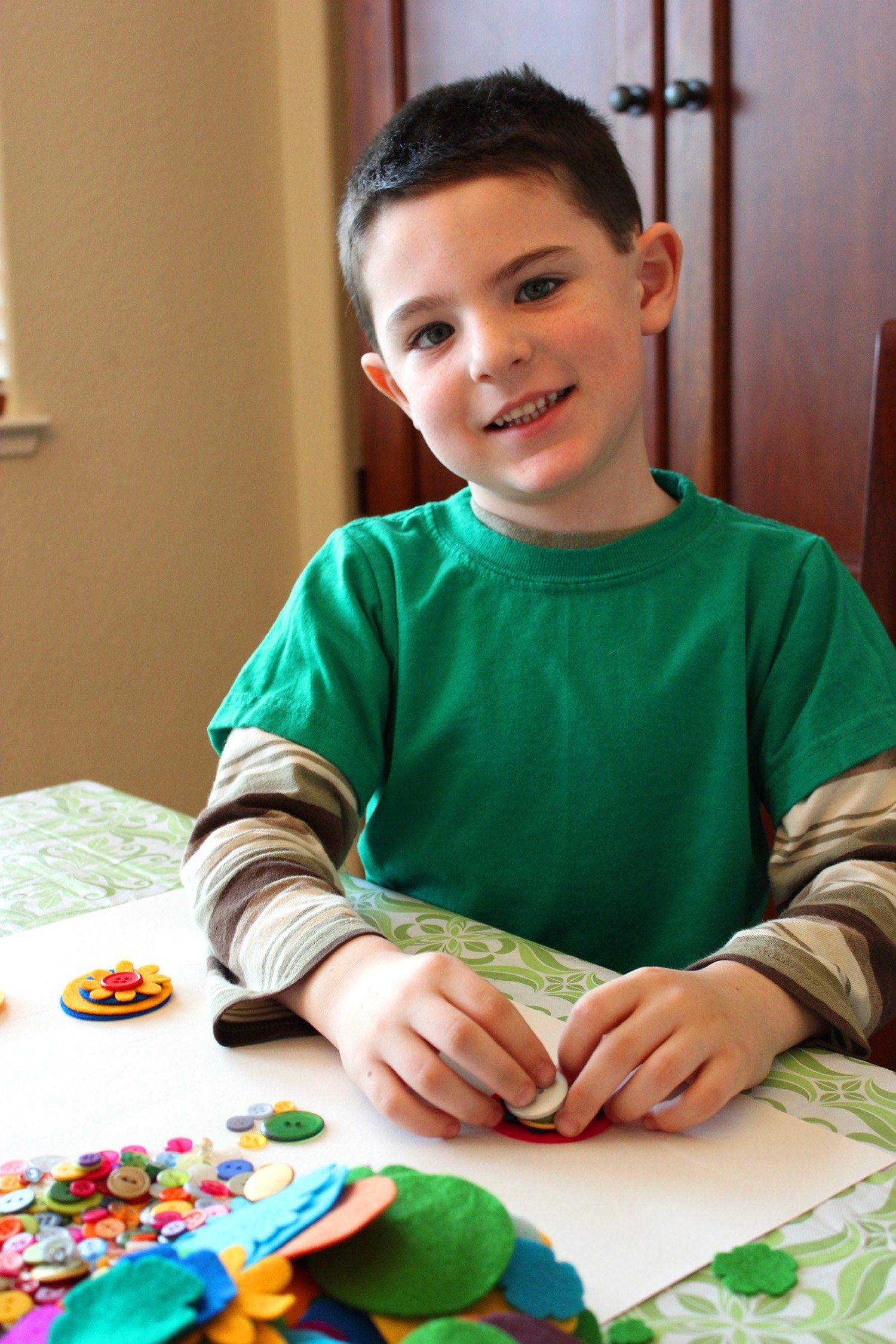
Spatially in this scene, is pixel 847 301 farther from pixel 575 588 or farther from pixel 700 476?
pixel 575 588

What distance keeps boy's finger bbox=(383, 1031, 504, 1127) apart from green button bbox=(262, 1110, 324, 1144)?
4 cm

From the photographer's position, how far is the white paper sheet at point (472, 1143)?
0.42 metres

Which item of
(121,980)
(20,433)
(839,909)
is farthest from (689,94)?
(121,980)

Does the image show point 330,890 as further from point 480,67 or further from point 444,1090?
point 480,67

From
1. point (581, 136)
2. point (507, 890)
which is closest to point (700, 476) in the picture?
point (581, 136)

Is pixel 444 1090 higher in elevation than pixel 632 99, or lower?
lower

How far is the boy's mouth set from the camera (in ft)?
2.60

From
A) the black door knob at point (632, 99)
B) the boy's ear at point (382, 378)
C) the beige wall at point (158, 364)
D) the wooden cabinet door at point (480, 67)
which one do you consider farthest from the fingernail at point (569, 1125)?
the beige wall at point (158, 364)

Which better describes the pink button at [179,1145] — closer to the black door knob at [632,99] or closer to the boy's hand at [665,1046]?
the boy's hand at [665,1046]

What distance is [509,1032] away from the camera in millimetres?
504

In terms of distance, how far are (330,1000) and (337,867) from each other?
0.22 meters

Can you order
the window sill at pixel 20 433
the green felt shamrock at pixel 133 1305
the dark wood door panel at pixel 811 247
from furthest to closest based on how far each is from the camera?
1. the window sill at pixel 20 433
2. the dark wood door panel at pixel 811 247
3. the green felt shamrock at pixel 133 1305

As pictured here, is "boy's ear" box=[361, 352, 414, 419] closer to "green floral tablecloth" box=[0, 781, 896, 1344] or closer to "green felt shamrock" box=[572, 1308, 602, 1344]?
"green floral tablecloth" box=[0, 781, 896, 1344]

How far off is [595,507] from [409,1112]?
48 centimetres
